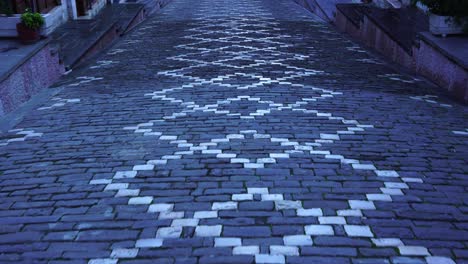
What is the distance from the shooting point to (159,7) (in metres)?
21.8

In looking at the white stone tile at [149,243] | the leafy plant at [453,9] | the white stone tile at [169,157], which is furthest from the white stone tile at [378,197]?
the leafy plant at [453,9]

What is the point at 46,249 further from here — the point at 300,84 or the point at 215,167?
the point at 300,84

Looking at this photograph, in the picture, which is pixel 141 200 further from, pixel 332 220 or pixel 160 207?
pixel 332 220

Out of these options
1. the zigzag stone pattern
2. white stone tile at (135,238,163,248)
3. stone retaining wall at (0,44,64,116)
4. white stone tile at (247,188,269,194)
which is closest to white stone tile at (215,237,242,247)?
the zigzag stone pattern

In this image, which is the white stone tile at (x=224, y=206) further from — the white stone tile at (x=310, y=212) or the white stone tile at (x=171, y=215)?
the white stone tile at (x=310, y=212)

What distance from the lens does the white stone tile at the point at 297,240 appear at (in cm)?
368

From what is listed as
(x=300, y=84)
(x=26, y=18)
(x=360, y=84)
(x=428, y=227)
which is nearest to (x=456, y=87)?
(x=360, y=84)

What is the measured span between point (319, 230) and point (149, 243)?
1.32 m

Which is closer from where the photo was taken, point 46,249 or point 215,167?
point 46,249

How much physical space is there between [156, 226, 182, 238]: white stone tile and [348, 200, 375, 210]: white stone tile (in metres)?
1.51

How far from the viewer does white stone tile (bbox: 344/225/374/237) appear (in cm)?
382

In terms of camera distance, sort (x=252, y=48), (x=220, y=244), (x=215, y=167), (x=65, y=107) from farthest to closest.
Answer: (x=252, y=48) → (x=65, y=107) → (x=215, y=167) → (x=220, y=244)

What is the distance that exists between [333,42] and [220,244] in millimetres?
10759

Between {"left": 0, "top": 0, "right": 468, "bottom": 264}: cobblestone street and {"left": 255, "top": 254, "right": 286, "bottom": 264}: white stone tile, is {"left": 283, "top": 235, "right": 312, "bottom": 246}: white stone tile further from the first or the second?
{"left": 255, "top": 254, "right": 286, "bottom": 264}: white stone tile
